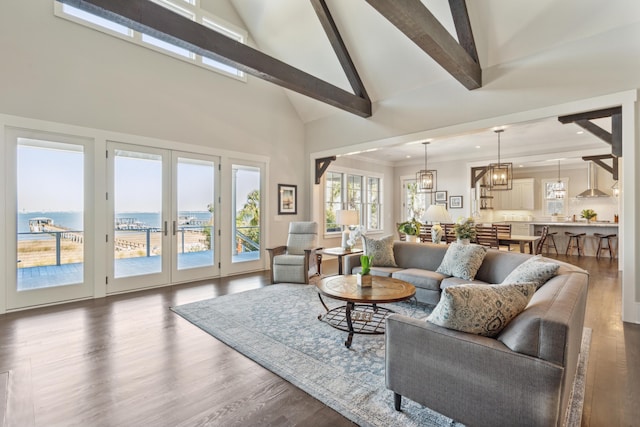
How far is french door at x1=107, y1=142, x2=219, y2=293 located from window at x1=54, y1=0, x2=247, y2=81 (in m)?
1.59

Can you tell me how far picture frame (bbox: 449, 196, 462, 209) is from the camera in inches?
356

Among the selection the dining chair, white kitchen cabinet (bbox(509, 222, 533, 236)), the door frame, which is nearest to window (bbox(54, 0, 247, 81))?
the door frame

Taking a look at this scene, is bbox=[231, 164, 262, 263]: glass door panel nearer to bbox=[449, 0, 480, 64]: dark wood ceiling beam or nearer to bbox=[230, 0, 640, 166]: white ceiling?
bbox=[230, 0, 640, 166]: white ceiling

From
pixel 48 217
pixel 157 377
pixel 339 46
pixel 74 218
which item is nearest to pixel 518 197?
pixel 339 46

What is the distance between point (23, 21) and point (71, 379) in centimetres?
434

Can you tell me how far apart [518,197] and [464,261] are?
814 cm

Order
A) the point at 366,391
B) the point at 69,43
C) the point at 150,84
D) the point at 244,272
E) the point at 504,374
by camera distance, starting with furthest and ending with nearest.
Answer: the point at 244,272
the point at 150,84
the point at 69,43
the point at 366,391
the point at 504,374

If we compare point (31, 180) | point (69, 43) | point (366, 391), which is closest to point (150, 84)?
point (69, 43)

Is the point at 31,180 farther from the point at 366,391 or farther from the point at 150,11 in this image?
the point at 366,391

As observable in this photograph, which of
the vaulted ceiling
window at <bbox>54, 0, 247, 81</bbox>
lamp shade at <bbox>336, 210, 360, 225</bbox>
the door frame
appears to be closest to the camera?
the vaulted ceiling

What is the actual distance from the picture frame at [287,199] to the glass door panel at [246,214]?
0.53 meters

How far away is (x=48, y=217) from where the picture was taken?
4129mm

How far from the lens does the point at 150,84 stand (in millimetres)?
4949

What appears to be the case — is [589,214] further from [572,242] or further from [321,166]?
[321,166]
